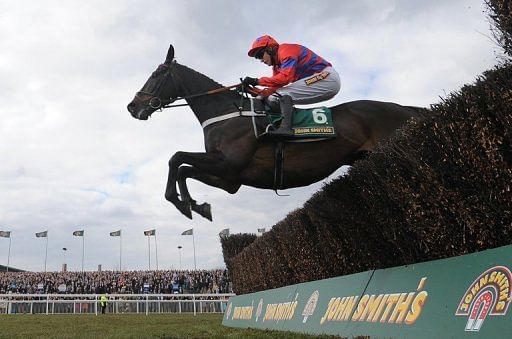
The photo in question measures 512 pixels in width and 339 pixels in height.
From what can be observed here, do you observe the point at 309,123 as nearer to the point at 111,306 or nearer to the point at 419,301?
the point at 419,301

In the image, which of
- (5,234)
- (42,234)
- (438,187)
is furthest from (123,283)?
(438,187)

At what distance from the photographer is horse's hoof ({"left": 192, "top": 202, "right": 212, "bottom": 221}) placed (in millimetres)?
6118

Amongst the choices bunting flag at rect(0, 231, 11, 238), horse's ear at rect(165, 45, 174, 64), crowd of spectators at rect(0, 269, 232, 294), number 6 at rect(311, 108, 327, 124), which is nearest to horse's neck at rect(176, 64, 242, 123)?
horse's ear at rect(165, 45, 174, 64)

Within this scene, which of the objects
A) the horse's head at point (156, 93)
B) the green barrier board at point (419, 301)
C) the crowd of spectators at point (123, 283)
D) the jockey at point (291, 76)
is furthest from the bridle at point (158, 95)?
the crowd of spectators at point (123, 283)

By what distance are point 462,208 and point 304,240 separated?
510cm

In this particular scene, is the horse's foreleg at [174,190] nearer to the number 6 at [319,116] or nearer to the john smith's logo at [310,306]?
the number 6 at [319,116]

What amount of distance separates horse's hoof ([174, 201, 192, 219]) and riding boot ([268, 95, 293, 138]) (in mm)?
1256

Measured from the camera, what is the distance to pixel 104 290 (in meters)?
34.0

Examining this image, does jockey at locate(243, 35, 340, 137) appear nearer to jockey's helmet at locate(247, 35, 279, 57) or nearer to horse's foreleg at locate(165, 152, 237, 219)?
jockey's helmet at locate(247, 35, 279, 57)

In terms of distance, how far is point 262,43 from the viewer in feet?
21.1

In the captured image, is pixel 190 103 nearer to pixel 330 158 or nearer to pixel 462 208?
pixel 330 158

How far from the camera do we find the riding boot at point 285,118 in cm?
594

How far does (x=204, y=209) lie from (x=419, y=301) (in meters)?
2.58

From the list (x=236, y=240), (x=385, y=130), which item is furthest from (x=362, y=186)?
(x=236, y=240)
